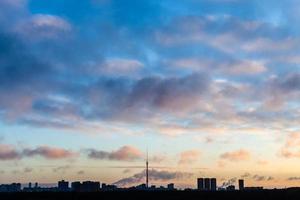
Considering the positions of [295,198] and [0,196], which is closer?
[295,198]

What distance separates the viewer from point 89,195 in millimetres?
192875

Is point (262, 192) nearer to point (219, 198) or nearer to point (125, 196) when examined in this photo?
point (219, 198)

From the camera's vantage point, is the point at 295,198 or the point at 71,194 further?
the point at 71,194

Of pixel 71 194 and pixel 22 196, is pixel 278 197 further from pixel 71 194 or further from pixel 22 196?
pixel 22 196

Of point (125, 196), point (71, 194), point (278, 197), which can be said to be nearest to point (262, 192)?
point (278, 197)

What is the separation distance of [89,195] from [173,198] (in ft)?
86.0

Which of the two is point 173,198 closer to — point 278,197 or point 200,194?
point 200,194

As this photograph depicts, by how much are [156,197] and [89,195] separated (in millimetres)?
20861

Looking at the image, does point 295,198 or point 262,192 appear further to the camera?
point 262,192

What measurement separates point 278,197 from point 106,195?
53.2 meters

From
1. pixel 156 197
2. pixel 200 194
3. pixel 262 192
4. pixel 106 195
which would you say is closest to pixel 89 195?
pixel 106 195

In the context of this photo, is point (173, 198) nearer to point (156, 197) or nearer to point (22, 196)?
point (156, 197)

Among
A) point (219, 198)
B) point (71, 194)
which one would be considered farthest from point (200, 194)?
point (71, 194)

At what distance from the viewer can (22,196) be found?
19500 centimetres
